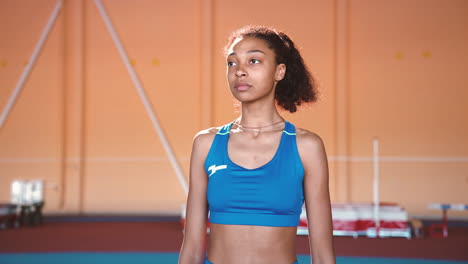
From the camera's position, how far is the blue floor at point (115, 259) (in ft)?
14.9

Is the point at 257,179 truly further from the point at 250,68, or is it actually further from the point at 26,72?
the point at 26,72

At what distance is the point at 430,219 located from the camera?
7.35 m

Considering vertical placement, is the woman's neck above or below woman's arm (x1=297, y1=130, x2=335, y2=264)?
above

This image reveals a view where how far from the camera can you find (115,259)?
15.2 ft

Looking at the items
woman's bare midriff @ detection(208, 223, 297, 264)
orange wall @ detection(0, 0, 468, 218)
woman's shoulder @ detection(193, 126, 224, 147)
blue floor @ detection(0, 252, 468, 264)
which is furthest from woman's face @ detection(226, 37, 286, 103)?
orange wall @ detection(0, 0, 468, 218)

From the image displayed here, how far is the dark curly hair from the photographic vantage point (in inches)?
59.5

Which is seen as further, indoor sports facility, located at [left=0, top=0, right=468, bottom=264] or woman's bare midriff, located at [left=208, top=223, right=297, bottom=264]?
indoor sports facility, located at [left=0, top=0, right=468, bottom=264]

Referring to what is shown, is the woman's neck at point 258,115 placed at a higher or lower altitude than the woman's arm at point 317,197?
higher

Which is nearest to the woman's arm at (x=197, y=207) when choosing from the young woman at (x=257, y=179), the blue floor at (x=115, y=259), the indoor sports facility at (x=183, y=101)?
the young woman at (x=257, y=179)

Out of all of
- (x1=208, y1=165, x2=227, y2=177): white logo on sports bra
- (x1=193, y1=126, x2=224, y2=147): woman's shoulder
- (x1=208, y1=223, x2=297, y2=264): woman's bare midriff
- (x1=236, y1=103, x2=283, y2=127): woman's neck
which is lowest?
(x1=208, y1=223, x2=297, y2=264): woman's bare midriff

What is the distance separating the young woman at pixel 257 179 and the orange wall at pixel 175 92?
620 centimetres

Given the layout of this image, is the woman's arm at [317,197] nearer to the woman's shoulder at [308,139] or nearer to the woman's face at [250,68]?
the woman's shoulder at [308,139]

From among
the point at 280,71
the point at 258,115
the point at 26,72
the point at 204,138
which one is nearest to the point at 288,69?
the point at 280,71

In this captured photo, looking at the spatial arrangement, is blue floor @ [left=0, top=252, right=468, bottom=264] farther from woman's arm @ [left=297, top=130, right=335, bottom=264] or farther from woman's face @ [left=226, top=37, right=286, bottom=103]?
woman's face @ [left=226, top=37, right=286, bottom=103]
